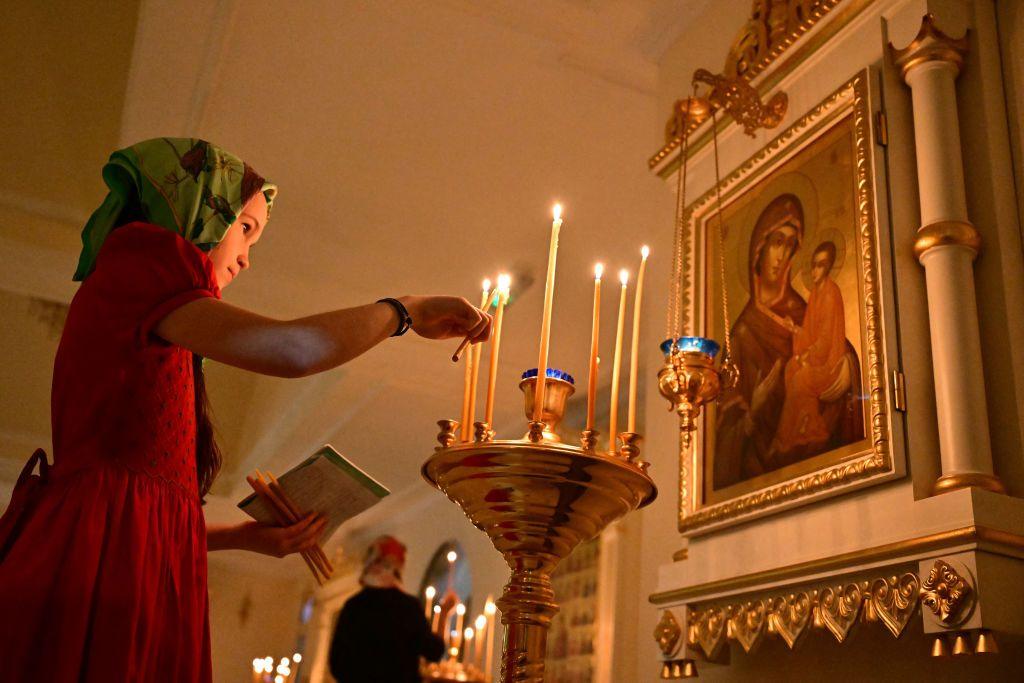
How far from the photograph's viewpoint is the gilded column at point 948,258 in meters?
1.99

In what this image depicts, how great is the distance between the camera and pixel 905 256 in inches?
89.9

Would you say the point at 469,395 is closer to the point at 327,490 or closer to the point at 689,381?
the point at 327,490

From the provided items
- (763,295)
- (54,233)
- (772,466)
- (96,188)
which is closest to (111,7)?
(96,188)

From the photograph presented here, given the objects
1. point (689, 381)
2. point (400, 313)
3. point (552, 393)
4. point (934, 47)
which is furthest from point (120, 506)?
point (934, 47)

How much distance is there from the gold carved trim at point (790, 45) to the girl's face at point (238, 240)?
5.86 ft

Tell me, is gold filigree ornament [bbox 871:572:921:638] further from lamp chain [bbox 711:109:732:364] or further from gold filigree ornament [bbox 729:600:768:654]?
lamp chain [bbox 711:109:732:364]

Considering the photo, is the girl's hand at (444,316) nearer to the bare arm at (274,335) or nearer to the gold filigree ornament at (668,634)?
the bare arm at (274,335)

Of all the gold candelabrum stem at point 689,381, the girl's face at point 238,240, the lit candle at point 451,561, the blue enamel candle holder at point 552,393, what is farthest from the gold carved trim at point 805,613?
the lit candle at point 451,561

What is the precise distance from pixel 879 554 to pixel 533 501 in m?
0.97

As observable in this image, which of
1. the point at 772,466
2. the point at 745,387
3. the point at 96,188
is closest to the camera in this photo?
the point at 772,466

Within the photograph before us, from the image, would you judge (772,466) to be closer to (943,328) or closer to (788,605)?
(788,605)

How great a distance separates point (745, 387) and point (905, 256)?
63cm

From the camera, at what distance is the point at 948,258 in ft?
7.08

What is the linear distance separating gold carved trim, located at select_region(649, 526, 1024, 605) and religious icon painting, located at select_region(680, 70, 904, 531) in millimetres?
173
